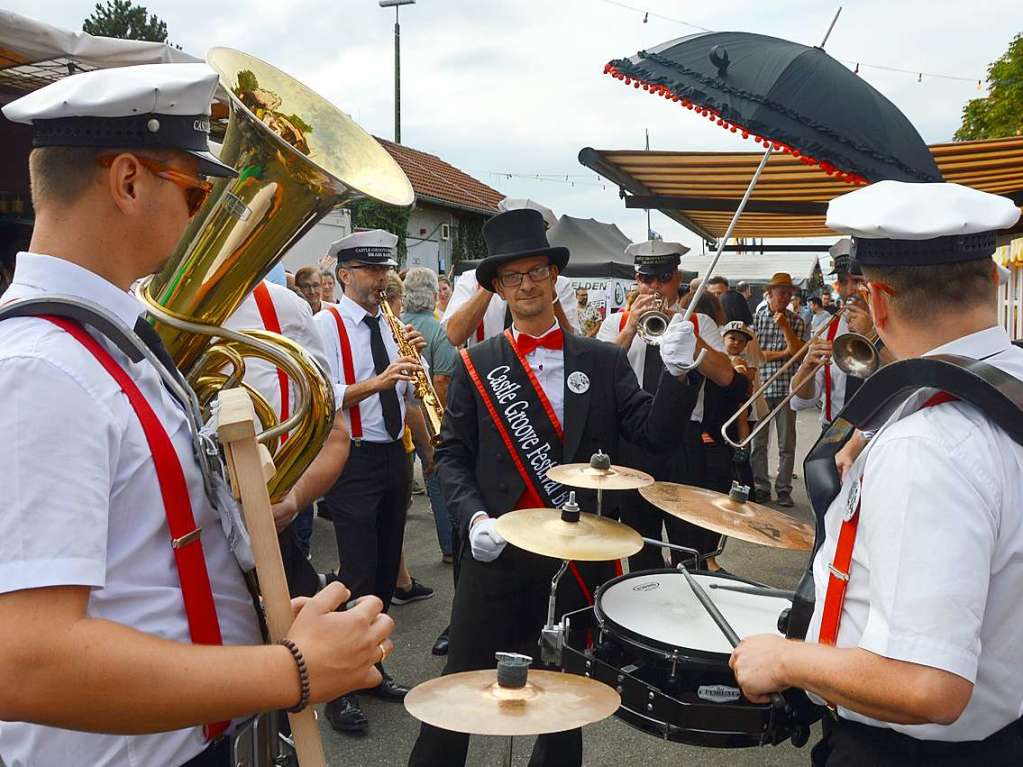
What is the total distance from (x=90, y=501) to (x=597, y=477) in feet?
5.78

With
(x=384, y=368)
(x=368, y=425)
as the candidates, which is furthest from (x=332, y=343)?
(x=368, y=425)

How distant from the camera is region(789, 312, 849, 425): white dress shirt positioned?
17.7ft

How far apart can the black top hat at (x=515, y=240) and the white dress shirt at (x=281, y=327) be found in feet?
A: 2.36

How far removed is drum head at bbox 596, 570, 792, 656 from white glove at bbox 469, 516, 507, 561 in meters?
0.36

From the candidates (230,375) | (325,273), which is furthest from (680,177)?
(230,375)

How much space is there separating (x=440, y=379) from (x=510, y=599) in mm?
3328

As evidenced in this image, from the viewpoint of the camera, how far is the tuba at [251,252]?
5.19 feet

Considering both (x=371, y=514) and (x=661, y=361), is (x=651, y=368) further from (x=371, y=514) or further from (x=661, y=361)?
(x=371, y=514)

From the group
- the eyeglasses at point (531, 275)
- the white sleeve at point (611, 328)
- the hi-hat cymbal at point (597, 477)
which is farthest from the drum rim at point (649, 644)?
the white sleeve at point (611, 328)

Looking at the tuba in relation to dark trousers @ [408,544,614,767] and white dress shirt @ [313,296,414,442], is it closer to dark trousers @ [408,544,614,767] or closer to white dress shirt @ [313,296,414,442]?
dark trousers @ [408,544,614,767]

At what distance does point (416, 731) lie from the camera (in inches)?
142

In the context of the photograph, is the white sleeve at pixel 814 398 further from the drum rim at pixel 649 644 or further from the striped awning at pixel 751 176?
the drum rim at pixel 649 644

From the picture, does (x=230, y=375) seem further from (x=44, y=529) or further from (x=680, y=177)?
(x=680, y=177)

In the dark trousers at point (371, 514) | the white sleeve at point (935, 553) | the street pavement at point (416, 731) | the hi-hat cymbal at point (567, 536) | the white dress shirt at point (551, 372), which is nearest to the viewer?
the white sleeve at point (935, 553)
